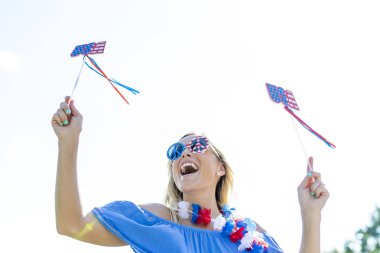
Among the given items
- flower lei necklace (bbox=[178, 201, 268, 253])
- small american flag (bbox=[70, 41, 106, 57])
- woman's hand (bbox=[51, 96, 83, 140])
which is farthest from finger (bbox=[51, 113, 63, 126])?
flower lei necklace (bbox=[178, 201, 268, 253])

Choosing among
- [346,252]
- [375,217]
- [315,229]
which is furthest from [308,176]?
[375,217]

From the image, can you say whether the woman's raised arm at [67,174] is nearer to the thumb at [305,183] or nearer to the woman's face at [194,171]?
the woman's face at [194,171]

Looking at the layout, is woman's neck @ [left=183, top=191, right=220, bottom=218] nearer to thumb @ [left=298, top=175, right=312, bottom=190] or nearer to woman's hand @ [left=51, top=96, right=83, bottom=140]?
thumb @ [left=298, top=175, right=312, bottom=190]

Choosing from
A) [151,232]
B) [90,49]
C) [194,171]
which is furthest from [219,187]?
[90,49]

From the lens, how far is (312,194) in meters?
3.64

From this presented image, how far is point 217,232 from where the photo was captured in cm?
372

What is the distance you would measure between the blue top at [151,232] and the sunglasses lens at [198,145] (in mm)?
618

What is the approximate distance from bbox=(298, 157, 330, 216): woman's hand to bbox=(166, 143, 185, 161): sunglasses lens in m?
0.84

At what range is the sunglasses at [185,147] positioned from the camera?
13.2 feet

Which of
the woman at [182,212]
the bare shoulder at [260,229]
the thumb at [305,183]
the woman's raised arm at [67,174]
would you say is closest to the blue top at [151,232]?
the woman at [182,212]

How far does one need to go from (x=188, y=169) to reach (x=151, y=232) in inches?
30.1

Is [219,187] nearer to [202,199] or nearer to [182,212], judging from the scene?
[202,199]

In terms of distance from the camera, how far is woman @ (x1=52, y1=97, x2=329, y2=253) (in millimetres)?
3031

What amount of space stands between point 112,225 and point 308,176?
1245mm
